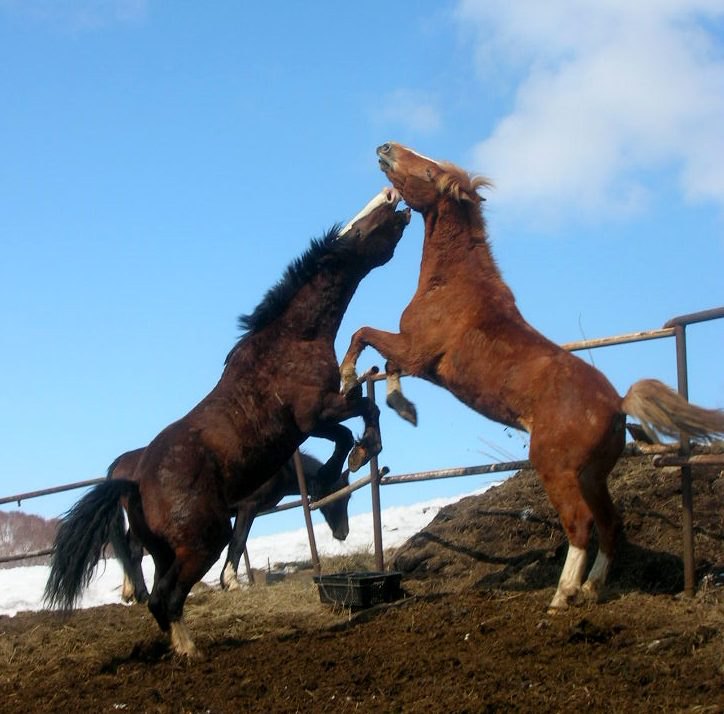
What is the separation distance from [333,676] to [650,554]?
3034 millimetres

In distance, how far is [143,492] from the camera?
6.44m

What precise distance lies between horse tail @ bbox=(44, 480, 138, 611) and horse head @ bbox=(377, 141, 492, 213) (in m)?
2.95

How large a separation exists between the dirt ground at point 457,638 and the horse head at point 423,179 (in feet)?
8.91

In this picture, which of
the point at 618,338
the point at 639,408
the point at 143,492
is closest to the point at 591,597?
the point at 639,408

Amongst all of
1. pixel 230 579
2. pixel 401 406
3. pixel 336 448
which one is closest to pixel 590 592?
pixel 401 406

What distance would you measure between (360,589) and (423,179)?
10.1ft

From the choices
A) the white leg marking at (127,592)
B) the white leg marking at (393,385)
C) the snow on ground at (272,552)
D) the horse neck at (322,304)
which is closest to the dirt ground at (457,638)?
the white leg marking at (127,592)

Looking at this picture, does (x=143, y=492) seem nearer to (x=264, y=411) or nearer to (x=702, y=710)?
(x=264, y=411)

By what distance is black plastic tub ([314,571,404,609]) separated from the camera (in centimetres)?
708

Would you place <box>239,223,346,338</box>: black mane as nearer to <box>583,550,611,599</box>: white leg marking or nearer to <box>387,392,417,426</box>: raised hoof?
<box>387,392,417,426</box>: raised hoof

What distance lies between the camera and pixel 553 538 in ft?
25.6

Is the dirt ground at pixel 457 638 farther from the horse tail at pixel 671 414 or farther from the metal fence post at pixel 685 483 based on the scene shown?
the horse tail at pixel 671 414

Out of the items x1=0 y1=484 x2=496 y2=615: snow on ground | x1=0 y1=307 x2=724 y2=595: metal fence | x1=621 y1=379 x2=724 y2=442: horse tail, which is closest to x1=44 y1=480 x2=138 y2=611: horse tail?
x1=0 y1=307 x2=724 y2=595: metal fence

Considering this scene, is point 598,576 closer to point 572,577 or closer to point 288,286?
point 572,577
